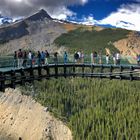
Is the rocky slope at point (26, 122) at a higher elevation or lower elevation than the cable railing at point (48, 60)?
lower

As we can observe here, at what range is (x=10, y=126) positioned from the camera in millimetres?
190500

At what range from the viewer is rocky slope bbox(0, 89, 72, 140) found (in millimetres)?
184750

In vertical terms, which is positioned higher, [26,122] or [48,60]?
[48,60]

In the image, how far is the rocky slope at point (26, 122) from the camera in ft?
606

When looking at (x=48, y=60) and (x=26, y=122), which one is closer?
(x=48, y=60)

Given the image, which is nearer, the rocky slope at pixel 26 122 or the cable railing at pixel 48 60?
the cable railing at pixel 48 60

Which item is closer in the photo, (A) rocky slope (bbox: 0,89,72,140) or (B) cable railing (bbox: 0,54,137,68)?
(B) cable railing (bbox: 0,54,137,68)

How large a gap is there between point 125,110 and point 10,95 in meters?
45.1

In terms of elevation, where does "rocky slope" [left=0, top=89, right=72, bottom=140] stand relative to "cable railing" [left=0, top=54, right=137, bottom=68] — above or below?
below

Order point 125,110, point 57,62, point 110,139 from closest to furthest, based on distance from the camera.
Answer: point 57,62, point 110,139, point 125,110

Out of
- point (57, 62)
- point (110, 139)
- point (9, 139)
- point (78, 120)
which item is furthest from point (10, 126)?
point (57, 62)

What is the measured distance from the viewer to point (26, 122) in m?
190

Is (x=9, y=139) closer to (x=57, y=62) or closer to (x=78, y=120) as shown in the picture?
(x=78, y=120)

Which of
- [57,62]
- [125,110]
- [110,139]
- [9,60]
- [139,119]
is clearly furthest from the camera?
[125,110]
